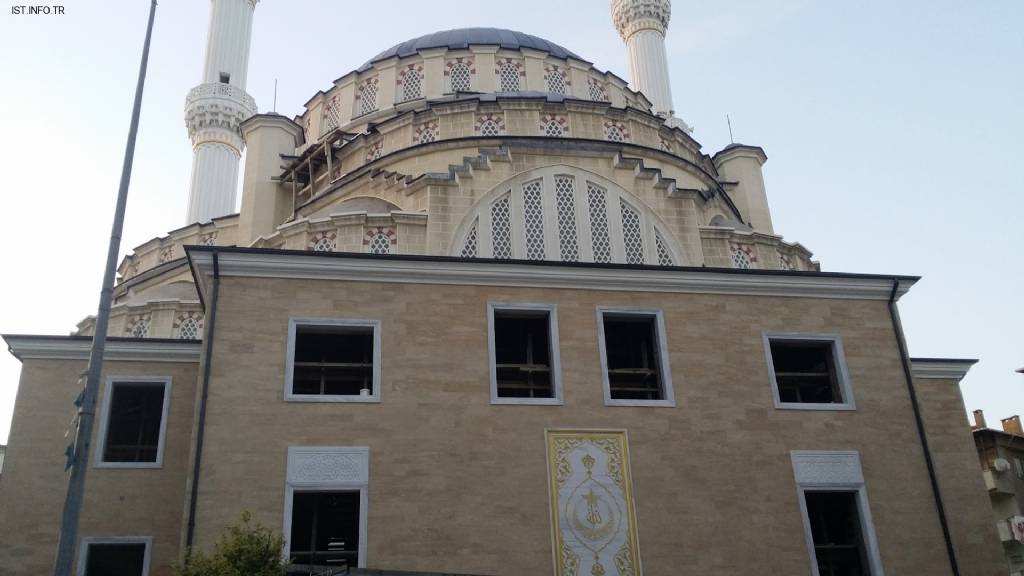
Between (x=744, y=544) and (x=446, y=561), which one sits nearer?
(x=446, y=561)

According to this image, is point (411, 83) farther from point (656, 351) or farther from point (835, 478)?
point (835, 478)

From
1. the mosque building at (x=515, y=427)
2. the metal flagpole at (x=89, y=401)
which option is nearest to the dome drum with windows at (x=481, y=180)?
the mosque building at (x=515, y=427)

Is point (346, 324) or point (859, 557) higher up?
point (346, 324)

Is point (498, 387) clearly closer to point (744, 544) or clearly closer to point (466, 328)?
point (466, 328)

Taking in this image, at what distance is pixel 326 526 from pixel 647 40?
91.8 feet

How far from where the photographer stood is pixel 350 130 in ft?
77.6

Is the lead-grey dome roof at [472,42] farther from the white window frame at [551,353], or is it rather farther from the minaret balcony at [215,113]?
A: the white window frame at [551,353]

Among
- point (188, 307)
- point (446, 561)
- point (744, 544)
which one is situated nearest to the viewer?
point (446, 561)

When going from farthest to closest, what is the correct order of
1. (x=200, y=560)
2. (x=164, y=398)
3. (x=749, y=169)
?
(x=749, y=169), (x=164, y=398), (x=200, y=560)

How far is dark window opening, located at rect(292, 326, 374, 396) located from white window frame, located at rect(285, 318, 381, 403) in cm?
7

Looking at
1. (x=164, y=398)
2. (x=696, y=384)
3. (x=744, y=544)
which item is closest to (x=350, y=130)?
(x=164, y=398)

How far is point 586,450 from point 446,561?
7.02 ft

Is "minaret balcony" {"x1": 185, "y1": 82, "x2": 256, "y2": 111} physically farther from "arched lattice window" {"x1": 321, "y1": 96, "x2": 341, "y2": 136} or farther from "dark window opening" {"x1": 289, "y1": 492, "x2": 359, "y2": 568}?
"dark window opening" {"x1": 289, "y1": 492, "x2": 359, "y2": 568}

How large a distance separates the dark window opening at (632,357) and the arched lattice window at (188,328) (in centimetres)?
1010
